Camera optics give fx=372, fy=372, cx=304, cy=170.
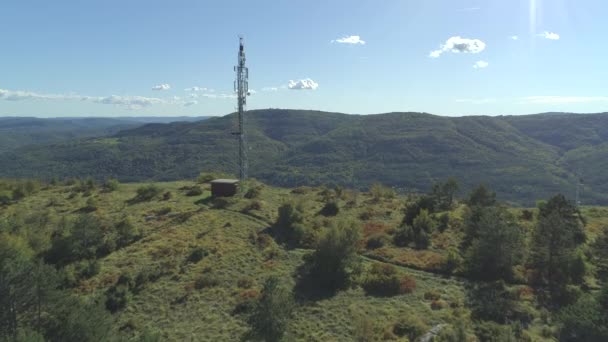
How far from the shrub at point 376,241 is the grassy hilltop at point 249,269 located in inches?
5.7

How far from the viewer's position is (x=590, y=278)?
38781 millimetres

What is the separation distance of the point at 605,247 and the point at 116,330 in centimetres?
4891

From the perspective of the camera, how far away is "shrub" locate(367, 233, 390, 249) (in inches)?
1855

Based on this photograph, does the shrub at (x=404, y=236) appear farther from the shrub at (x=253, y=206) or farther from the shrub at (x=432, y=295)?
the shrub at (x=253, y=206)

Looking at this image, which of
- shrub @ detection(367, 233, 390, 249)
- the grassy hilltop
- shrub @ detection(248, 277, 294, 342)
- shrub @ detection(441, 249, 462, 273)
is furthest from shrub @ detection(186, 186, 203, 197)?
shrub @ detection(441, 249, 462, 273)

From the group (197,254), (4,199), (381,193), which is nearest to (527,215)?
(381,193)

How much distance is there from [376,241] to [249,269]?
1695cm

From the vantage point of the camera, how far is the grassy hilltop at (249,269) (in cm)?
3027

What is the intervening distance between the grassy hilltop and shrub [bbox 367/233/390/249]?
14 cm

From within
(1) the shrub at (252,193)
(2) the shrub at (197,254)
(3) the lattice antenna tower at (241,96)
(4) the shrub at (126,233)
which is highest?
(3) the lattice antenna tower at (241,96)

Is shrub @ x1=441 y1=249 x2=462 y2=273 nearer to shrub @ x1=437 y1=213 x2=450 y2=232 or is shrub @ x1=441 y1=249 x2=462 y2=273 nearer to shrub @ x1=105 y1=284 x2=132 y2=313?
shrub @ x1=437 y1=213 x2=450 y2=232

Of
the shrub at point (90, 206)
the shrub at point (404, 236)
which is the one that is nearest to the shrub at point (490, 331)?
the shrub at point (404, 236)

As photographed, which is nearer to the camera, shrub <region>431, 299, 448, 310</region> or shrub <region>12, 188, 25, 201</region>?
shrub <region>431, 299, 448, 310</region>

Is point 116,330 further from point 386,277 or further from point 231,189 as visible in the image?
point 231,189
